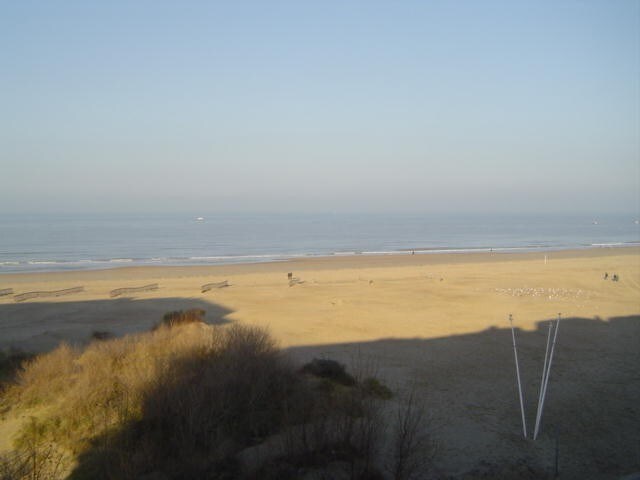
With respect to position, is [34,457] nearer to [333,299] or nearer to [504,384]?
[504,384]

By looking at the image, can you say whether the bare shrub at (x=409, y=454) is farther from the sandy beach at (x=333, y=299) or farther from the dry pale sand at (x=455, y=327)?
the sandy beach at (x=333, y=299)

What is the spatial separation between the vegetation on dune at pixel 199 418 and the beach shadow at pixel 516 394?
0.43m

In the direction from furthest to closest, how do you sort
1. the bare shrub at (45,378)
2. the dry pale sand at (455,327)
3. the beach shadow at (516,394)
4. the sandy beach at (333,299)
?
the sandy beach at (333,299)
the bare shrub at (45,378)
the dry pale sand at (455,327)
the beach shadow at (516,394)

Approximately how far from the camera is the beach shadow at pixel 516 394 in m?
7.08

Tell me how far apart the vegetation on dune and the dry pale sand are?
55.9 inches

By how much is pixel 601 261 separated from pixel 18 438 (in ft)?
137

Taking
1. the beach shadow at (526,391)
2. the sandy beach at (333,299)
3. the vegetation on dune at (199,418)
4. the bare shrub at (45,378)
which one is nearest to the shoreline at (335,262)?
the sandy beach at (333,299)

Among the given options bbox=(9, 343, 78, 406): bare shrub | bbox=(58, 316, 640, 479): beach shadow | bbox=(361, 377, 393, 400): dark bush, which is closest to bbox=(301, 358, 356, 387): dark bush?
bbox=(361, 377, 393, 400): dark bush

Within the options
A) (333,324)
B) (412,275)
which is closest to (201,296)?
(333,324)

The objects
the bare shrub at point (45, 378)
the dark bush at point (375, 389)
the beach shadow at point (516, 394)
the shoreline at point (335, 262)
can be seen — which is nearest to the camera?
the beach shadow at point (516, 394)

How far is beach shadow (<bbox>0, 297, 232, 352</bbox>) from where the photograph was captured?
51.4 feet

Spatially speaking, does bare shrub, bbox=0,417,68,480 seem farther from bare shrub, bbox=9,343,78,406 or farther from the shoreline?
the shoreline

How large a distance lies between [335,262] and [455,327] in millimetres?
24433

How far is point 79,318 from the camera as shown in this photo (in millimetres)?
19641
